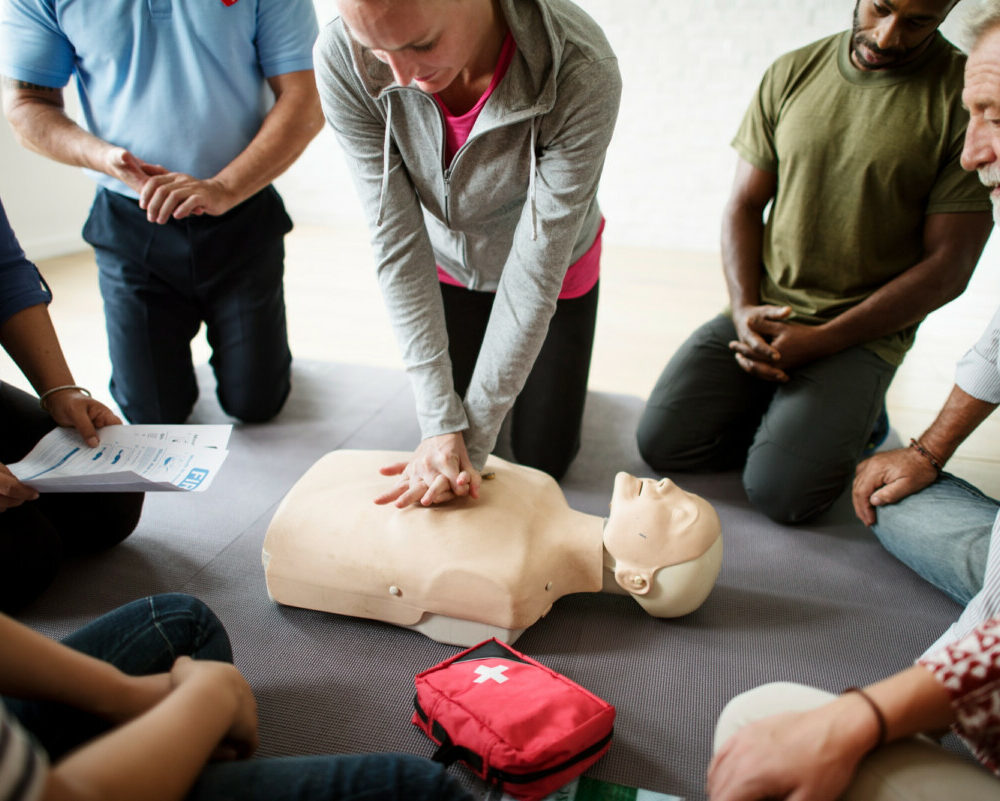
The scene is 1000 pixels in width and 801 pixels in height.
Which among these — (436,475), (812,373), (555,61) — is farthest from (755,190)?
(436,475)

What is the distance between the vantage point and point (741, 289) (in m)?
1.78

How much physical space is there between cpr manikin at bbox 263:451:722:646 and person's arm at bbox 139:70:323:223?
82 centimetres

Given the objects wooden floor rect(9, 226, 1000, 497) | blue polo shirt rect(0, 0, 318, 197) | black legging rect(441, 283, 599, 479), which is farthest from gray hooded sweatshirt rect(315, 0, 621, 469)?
wooden floor rect(9, 226, 1000, 497)

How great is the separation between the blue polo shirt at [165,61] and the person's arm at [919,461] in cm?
171

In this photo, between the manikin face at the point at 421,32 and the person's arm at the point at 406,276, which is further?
the person's arm at the point at 406,276

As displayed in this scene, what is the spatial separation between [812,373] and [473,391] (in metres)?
0.87

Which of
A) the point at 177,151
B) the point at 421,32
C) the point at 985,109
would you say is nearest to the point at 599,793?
the point at 421,32

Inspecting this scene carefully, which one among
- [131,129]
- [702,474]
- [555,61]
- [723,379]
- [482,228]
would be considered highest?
[555,61]

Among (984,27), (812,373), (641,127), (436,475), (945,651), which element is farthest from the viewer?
(641,127)

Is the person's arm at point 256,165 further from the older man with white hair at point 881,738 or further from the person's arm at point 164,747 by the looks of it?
the older man with white hair at point 881,738

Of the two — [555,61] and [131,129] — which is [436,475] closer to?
[555,61]

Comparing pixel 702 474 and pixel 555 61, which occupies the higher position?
pixel 555 61

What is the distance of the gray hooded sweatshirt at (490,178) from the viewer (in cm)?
117

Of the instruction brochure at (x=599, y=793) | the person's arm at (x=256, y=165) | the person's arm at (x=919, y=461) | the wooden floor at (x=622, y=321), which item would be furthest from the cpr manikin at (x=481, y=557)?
the wooden floor at (x=622, y=321)
